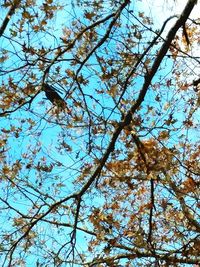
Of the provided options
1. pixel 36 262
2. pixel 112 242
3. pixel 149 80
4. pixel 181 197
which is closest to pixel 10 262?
pixel 36 262

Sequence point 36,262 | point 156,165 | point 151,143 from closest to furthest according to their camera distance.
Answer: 1. point 156,165
2. point 151,143
3. point 36,262

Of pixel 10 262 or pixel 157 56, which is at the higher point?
pixel 157 56

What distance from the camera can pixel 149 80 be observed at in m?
4.82

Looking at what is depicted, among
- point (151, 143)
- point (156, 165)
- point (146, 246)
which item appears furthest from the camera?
point (146, 246)

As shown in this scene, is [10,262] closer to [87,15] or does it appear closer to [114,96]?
[114,96]

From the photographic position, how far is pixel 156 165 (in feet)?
14.6

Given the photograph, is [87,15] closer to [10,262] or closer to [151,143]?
[151,143]

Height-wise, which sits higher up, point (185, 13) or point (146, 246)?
point (185, 13)

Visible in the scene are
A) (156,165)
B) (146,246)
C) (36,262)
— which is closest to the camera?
(156,165)

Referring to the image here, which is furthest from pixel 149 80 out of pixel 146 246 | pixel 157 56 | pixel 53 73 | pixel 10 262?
pixel 10 262

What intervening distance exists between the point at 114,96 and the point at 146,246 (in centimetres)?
180

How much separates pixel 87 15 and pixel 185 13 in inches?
41.1

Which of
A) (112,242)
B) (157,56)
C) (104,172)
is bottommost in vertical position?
(112,242)

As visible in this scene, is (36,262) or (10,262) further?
(36,262)
